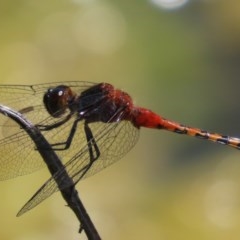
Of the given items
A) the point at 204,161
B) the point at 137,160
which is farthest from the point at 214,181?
the point at 137,160

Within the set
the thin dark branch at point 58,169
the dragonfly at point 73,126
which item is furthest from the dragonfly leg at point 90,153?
the thin dark branch at point 58,169

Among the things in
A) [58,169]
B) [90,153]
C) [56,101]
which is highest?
[56,101]

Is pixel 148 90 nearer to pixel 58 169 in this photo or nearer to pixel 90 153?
pixel 90 153

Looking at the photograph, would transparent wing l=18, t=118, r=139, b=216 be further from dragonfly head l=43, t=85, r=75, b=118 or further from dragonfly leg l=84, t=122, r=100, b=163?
dragonfly head l=43, t=85, r=75, b=118

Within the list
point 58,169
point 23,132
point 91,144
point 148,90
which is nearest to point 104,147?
point 91,144

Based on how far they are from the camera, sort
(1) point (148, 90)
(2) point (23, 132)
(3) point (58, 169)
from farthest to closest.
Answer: (1) point (148, 90)
(2) point (23, 132)
(3) point (58, 169)

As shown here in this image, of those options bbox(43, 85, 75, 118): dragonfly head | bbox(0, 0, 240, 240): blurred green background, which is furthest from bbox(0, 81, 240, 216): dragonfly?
bbox(0, 0, 240, 240): blurred green background
